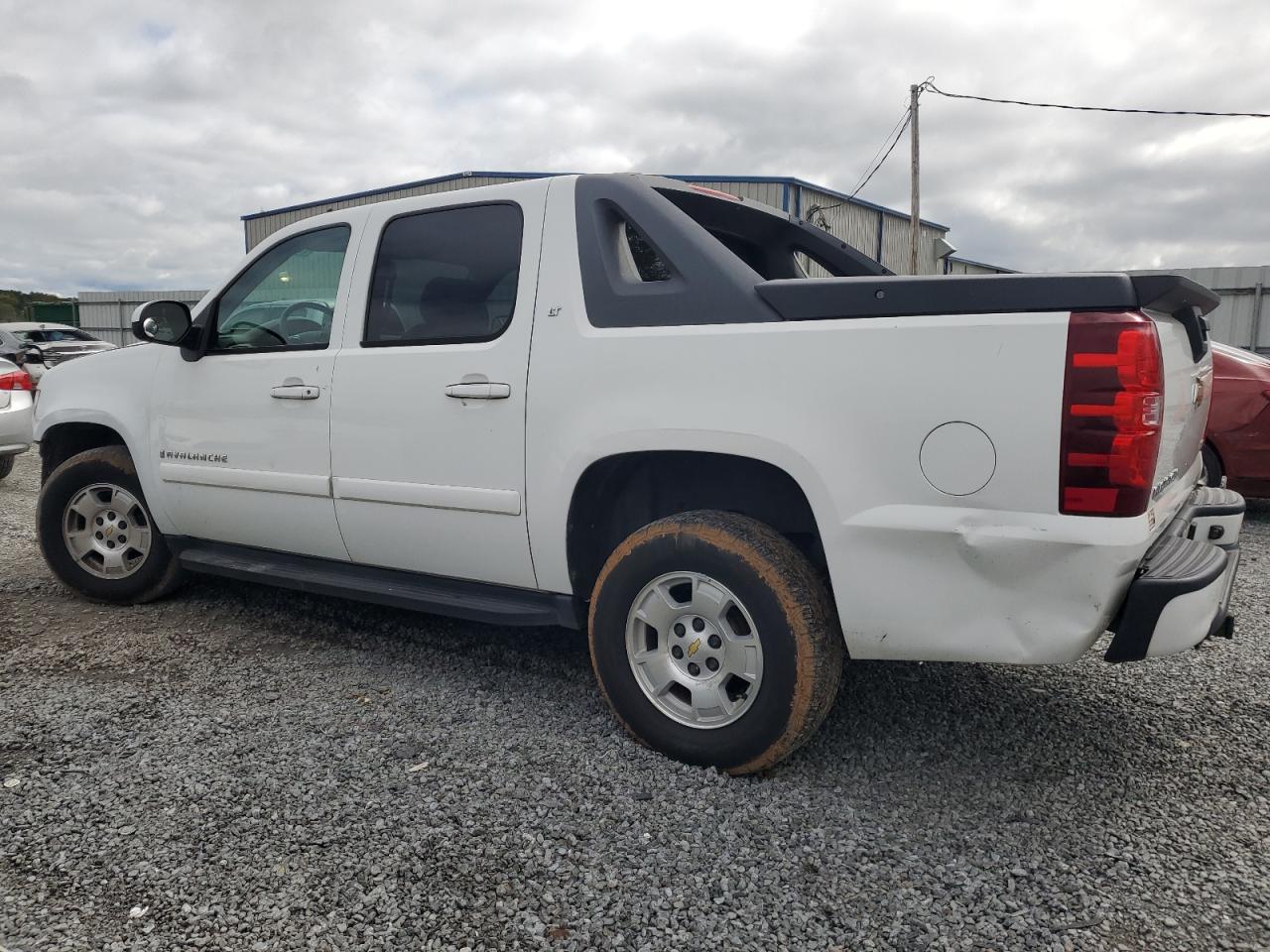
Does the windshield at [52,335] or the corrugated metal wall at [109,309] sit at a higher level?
the corrugated metal wall at [109,309]

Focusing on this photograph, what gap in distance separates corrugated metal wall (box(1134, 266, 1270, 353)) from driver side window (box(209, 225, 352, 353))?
1853cm

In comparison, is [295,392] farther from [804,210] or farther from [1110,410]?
[804,210]

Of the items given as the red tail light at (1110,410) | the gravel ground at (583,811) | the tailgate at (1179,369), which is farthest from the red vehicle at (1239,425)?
the red tail light at (1110,410)

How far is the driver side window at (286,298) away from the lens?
3.79 meters

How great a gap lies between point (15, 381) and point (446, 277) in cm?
735

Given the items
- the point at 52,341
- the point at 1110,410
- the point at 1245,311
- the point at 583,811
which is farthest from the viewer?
the point at 1245,311

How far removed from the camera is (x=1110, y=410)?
218 cm

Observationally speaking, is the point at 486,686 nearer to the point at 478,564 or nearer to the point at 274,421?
the point at 478,564

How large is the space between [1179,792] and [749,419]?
1.67m

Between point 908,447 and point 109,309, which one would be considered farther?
point 109,309

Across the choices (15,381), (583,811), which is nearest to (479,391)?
(583,811)

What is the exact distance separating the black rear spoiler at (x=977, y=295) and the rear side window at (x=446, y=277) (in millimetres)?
1048

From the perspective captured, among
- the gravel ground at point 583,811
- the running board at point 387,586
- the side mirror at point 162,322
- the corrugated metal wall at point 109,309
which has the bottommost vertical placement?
the gravel ground at point 583,811

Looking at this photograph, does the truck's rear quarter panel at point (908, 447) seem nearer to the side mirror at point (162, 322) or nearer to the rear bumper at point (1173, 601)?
the rear bumper at point (1173, 601)
